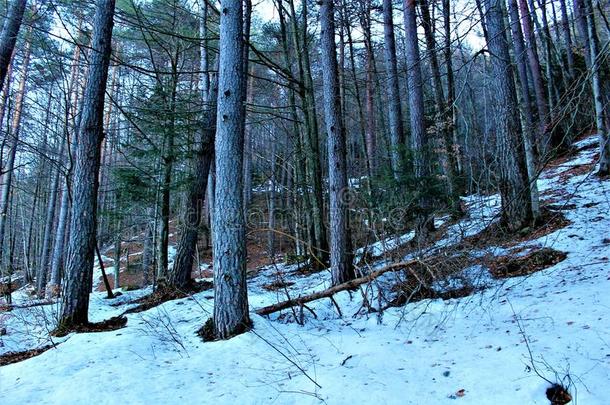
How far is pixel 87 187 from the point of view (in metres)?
5.47

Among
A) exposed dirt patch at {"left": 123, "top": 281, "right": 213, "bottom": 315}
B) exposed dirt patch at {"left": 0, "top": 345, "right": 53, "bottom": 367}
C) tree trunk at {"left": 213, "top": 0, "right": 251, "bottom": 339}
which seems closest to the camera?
exposed dirt patch at {"left": 0, "top": 345, "right": 53, "bottom": 367}

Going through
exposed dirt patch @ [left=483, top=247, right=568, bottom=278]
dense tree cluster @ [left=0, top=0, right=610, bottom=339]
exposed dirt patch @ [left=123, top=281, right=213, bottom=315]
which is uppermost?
dense tree cluster @ [left=0, top=0, right=610, bottom=339]

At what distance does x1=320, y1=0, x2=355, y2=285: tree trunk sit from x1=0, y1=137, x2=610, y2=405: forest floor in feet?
2.59

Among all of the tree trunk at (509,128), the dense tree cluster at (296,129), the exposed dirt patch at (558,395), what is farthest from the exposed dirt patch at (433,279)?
the exposed dirt patch at (558,395)

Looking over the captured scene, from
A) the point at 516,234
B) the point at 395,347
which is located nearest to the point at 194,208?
the point at 395,347

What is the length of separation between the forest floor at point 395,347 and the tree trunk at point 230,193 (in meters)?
0.35

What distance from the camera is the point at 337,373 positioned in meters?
3.21

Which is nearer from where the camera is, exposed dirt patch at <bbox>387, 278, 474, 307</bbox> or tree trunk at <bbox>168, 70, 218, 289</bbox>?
exposed dirt patch at <bbox>387, 278, 474, 307</bbox>

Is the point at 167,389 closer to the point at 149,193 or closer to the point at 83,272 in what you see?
the point at 83,272

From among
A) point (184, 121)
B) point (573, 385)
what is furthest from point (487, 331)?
point (184, 121)

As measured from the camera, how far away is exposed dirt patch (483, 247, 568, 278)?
531 cm

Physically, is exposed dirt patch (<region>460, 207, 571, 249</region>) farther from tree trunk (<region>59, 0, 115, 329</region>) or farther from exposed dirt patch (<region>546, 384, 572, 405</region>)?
tree trunk (<region>59, 0, 115, 329</region>)

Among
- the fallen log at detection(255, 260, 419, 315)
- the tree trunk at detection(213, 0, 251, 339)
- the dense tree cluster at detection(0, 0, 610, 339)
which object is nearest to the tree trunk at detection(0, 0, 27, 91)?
the dense tree cluster at detection(0, 0, 610, 339)

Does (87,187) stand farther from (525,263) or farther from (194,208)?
(525,263)
